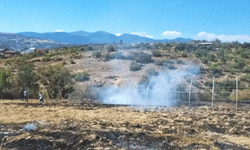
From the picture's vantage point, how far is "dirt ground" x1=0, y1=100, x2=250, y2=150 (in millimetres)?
10703

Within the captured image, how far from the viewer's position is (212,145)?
10.9 meters

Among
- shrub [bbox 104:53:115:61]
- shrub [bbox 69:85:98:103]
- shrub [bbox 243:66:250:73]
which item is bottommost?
shrub [bbox 69:85:98:103]

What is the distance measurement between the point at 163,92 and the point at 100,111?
26.3 ft

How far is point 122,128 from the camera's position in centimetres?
1317

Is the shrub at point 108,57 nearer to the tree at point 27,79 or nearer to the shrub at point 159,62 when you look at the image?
the shrub at point 159,62

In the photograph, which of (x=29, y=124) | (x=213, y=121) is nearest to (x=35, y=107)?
(x=29, y=124)

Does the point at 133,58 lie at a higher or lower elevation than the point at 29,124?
higher

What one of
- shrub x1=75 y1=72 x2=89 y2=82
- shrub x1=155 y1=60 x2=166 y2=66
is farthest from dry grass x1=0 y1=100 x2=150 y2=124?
shrub x1=155 y1=60 x2=166 y2=66

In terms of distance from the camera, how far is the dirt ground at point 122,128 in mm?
10703

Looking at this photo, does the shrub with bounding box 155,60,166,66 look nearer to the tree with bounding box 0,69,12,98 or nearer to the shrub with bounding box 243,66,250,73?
the shrub with bounding box 243,66,250,73

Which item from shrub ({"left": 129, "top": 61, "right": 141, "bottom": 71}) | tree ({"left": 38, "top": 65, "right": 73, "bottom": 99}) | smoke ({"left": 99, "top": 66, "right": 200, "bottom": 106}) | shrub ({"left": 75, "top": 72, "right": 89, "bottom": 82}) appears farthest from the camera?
shrub ({"left": 129, "top": 61, "right": 141, "bottom": 71})

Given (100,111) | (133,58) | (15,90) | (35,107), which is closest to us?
(100,111)

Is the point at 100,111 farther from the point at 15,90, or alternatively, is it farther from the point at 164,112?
the point at 15,90

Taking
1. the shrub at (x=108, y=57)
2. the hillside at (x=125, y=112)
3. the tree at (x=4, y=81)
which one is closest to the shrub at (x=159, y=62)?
the hillside at (x=125, y=112)
